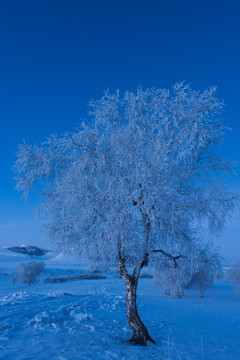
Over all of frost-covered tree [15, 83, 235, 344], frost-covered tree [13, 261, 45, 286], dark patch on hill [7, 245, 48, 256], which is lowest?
frost-covered tree [13, 261, 45, 286]

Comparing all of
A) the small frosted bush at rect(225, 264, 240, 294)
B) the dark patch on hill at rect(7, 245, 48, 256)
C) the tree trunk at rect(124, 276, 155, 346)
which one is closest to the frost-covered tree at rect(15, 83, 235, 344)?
the tree trunk at rect(124, 276, 155, 346)

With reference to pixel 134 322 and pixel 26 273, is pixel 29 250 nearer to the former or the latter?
pixel 26 273

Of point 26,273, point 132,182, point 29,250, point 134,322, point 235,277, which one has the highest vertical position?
point 132,182

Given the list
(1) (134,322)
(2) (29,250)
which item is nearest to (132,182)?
(1) (134,322)

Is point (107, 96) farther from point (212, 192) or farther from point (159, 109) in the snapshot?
point (212, 192)

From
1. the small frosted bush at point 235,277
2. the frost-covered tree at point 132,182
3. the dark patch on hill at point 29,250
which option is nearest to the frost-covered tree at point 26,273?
the small frosted bush at point 235,277

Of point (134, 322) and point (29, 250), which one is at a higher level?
point (134, 322)

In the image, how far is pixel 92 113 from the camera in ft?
30.0

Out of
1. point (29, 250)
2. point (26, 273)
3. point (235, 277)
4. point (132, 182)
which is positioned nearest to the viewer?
point (132, 182)

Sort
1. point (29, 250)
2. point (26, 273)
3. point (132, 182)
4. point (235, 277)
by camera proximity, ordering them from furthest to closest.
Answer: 1. point (29, 250)
2. point (26, 273)
3. point (235, 277)
4. point (132, 182)

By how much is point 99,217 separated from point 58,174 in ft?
8.90

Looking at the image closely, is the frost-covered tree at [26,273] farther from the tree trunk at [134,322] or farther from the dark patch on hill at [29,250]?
the dark patch on hill at [29,250]

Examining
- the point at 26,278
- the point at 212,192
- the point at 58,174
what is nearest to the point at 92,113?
the point at 58,174

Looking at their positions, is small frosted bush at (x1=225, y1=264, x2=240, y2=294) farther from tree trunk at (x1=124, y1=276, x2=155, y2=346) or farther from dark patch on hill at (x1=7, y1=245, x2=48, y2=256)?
dark patch on hill at (x1=7, y1=245, x2=48, y2=256)
